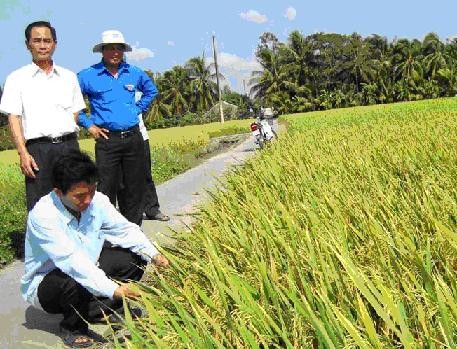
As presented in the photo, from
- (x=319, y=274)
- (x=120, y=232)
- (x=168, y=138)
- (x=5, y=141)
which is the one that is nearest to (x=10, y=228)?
(x=120, y=232)

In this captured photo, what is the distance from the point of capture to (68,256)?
2355 millimetres

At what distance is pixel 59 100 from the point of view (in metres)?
3.37

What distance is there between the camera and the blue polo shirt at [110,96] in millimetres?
4160

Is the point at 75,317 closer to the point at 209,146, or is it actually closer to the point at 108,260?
the point at 108,260

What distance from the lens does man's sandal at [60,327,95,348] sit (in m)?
2.45

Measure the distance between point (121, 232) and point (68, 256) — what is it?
1.34 ft

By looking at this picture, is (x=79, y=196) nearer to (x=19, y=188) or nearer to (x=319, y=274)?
(x=319, y=274)

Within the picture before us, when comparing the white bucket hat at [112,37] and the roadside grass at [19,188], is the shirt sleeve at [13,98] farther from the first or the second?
the roadside grass at [19,188]

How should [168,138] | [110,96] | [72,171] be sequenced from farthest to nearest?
[168,138] → [110,96] → [72,171]

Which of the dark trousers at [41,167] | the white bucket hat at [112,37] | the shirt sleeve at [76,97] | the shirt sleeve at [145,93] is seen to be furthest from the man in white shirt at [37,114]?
the shirt sleeve at [145,93]

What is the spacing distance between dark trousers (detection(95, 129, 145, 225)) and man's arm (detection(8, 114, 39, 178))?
0.94 m

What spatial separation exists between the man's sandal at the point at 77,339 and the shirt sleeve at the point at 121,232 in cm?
41

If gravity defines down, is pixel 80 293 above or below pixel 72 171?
below

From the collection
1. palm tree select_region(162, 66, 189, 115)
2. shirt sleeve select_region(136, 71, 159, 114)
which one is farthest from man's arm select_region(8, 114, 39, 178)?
palm tree select_region(162, 66, 189, 115)
